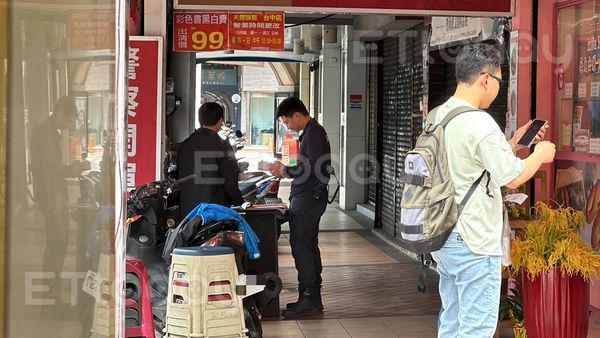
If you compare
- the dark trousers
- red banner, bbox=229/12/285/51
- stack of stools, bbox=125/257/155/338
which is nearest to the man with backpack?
stack of stools, bbox=125/257/155/338

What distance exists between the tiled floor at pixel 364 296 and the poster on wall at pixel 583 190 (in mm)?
720

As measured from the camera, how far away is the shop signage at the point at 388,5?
20.9 feet

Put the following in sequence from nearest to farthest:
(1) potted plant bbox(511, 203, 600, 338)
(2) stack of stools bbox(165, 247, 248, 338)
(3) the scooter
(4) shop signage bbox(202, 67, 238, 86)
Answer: (1) potted plant bbox(511, 203, 600, 338), (2) stack of stools bbox(165, 247, 248, 338), (3) the scooter, (4) shop signage bbox(202, 67, 238, 86)

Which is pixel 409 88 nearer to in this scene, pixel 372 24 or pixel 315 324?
pixel 372 24

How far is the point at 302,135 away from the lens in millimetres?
6707

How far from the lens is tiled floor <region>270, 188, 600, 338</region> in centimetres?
622

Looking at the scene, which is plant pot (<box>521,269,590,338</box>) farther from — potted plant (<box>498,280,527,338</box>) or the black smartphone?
the black smartphone

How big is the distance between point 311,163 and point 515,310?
207cm

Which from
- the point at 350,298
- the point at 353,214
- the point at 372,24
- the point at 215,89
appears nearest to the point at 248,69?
the point at 215,89

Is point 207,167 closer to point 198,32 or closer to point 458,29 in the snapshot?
point 198,32

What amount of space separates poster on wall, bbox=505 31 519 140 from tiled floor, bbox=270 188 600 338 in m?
1.72

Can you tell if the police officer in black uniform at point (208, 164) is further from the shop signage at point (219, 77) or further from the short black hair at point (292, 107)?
the shop signage at point (219, 77)

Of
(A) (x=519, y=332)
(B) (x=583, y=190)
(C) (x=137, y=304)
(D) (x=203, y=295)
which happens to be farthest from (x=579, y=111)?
(C) (x=137, y=304)

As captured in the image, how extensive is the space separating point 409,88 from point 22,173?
A: 9904 millimetres
